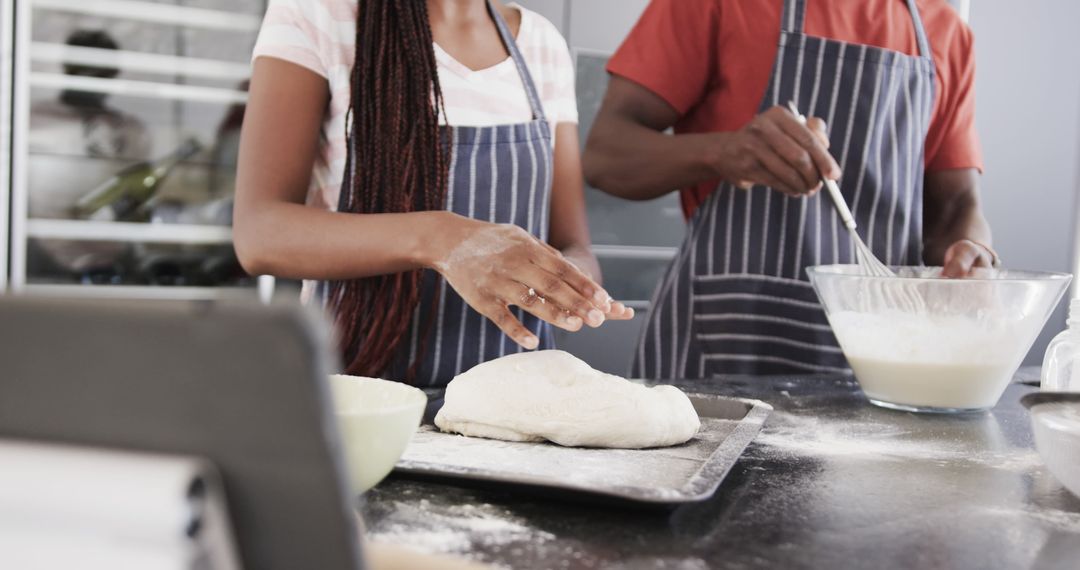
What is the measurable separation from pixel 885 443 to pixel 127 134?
2376mm

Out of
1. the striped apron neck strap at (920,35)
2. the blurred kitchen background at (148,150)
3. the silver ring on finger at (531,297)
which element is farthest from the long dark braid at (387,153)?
the blurred kitchen background at (148,150)

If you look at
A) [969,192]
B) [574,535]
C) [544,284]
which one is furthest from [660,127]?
[574,535]

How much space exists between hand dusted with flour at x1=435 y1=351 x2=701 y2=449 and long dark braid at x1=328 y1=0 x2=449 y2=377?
16.1 inches

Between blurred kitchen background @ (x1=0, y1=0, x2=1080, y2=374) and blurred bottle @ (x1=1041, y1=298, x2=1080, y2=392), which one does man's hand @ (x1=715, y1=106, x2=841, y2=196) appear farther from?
blurred kitchen background @ (x1=0, y1=0, x2=1080, y2=374)

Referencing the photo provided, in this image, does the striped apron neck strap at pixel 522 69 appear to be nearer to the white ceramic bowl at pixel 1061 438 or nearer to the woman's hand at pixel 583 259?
the woman's hand at pixel 583 259

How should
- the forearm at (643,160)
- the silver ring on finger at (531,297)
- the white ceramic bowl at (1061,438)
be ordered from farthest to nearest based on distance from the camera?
1. the forearm at (643,160)
2. the silver ring on finger at (531,297)
3. the white ceramic bowl at (1061,438)

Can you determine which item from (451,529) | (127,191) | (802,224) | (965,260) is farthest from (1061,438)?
(127,191)

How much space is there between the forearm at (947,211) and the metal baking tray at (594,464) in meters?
0.98

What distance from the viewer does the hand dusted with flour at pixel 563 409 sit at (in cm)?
83

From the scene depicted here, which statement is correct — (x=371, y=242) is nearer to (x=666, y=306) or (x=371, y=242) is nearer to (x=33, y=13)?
(x=666, y=306)

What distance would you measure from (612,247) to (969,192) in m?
1.22

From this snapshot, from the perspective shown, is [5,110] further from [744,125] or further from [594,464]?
[594,464]

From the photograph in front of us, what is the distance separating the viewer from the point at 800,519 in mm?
656

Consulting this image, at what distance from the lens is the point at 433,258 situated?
3.52ft
